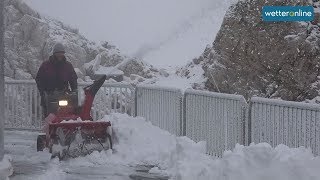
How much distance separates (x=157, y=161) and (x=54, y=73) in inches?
135

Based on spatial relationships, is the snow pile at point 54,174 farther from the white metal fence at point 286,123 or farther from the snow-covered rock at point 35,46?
the snow-covered rock at point 35,46

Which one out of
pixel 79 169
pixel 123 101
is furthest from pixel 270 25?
pixel 79 169

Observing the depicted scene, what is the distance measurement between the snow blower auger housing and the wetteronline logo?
817cm

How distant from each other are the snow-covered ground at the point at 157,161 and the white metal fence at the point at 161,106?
31 cm

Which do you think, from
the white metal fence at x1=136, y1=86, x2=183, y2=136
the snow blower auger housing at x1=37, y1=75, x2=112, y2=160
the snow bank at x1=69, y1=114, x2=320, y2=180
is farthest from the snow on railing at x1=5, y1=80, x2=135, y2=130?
the snow blower auger housing at x1=37, y1=75, x2=112, y2=160

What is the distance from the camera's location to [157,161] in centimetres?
866

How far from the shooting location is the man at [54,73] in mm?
10500

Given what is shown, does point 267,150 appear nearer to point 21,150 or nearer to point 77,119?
point 77,119

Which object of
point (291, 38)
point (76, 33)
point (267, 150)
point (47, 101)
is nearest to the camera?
point (267, 150)

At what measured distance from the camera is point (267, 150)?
5.62 meters

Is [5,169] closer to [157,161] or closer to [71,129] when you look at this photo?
[71,129]

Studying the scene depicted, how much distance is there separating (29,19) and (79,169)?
2330cm

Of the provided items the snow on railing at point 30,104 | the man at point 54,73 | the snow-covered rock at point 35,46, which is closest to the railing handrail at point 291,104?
the man at point 54,73

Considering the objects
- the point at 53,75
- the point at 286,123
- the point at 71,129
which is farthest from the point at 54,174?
the point at 286,123
